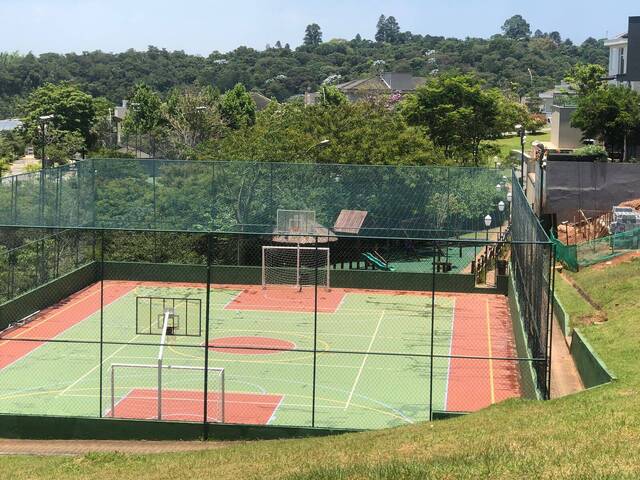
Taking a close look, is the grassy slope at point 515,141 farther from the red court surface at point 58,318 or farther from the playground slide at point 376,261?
the red court surface at point 58,318

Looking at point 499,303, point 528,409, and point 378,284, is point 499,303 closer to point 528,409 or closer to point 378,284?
point 378,284

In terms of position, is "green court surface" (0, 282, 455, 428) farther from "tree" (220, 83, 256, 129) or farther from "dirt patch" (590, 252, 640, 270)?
"tree" (220, 83, 256, 129)

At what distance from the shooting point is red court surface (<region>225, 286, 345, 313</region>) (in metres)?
31.9

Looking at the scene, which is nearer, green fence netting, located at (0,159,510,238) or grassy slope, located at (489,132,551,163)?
green fence netting, located at (0,159,510,238)

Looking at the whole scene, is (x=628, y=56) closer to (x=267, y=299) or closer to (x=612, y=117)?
(x=612, y=117)

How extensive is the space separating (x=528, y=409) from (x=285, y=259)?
2194cm

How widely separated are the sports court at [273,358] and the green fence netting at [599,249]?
3530 mm

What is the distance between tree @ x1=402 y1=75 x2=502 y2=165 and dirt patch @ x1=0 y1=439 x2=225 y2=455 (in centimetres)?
4408

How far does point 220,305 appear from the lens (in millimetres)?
32312

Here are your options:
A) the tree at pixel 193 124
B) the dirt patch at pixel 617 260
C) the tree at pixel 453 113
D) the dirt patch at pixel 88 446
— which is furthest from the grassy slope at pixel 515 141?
the dirt patch at pixel 88 446

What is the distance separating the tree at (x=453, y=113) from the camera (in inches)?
2397

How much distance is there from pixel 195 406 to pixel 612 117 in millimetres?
36345

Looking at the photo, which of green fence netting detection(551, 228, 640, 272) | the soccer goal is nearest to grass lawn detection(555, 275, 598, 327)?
green fence netting detection(551, 228, 640, 272)

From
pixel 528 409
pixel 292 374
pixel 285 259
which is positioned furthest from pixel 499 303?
pixel 528 409
